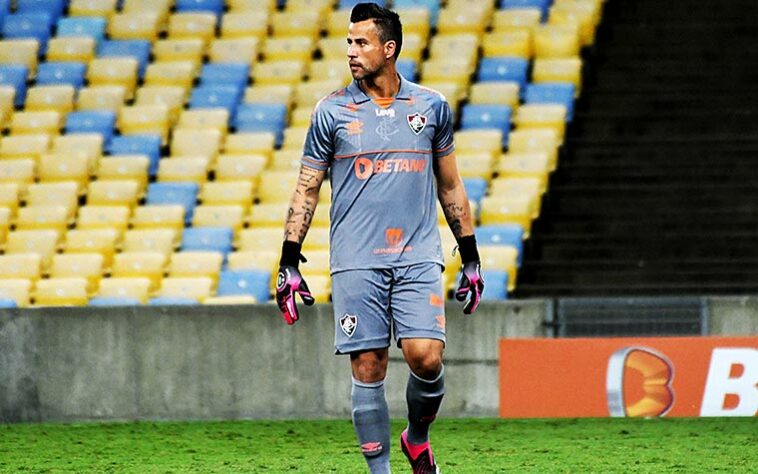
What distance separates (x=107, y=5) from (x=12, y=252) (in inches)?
161

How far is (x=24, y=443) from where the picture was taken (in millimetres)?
9086

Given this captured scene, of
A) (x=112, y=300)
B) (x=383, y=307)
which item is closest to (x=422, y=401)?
(x=383, y=307)

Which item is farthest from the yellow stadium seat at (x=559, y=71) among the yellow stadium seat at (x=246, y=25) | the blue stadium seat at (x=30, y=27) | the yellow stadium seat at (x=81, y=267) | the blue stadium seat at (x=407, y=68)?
the blue stadium seat at (x=30, y=27)

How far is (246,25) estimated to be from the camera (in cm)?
1554

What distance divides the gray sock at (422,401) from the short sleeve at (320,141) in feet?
Result: 2.84

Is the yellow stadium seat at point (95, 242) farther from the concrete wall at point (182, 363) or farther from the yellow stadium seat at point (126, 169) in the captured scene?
the concrete wall at point (182, 363)

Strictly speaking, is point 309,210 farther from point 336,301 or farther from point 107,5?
point 107,5

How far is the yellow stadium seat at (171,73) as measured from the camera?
49.0ft

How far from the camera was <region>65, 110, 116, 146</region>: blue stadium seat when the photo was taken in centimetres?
1444

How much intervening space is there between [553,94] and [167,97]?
11.7 feet

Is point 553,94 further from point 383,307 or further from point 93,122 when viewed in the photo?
point 383,307

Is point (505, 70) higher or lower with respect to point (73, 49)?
lower

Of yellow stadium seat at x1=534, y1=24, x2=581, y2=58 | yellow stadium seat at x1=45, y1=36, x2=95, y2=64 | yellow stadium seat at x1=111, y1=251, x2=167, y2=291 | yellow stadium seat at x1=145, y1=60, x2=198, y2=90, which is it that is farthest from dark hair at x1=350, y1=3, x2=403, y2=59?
yellow stadium seat at x1=45, y1=36, x2=95, y2=64

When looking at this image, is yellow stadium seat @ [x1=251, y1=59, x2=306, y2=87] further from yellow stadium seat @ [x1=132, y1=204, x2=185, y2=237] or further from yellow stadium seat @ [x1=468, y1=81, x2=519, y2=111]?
yellow stadium seat @ [x1=132, y1=204, x2=185, y2=237]
